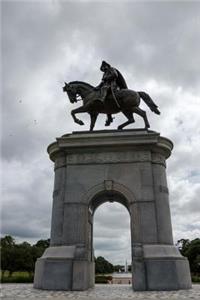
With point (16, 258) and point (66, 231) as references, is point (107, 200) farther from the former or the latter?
point (16, 258)

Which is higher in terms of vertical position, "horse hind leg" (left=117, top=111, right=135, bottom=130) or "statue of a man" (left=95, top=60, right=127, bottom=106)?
"statue of a man" (left=95, top=60, right=127, bottom=106)

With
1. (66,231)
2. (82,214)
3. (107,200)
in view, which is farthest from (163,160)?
(66,231)

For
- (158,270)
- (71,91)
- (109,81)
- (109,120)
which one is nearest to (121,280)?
(158,270)

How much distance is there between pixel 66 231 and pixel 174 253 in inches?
219

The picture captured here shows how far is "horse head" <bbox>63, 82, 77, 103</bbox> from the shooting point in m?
19.0

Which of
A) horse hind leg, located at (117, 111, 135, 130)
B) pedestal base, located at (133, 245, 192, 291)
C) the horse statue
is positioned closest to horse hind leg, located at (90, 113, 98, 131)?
the horse statue

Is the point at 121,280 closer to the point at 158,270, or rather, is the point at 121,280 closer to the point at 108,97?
the point at 158,270

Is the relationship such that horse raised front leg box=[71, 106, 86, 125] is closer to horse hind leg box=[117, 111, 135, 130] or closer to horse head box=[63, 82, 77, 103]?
A: horse head box=[63, 82, 77, 103]

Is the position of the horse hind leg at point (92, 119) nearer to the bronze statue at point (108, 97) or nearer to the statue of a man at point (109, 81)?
the bronze statue at point (108, 97)

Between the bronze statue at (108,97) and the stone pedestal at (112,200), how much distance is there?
155cm

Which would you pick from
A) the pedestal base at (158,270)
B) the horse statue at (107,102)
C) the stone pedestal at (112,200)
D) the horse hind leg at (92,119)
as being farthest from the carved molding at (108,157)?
the pedestal base at (158,270)

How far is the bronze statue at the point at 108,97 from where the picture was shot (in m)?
18.3

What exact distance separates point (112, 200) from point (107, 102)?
239 inches

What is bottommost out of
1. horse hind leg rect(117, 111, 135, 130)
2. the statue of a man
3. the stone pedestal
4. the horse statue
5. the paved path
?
the paved path
